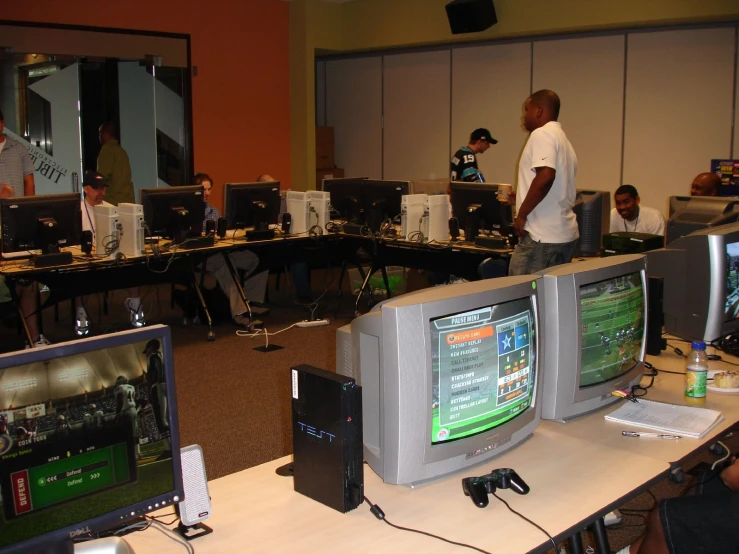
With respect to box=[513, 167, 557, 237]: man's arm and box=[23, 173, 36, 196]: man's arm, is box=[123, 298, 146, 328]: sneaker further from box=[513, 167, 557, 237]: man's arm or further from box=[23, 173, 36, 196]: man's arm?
box=[513, 167, 557, 237]: man's arm

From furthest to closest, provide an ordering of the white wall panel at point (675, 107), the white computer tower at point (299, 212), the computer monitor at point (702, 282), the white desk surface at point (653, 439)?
the white wall panel at point (675, 107) < the white computer tower at point (299, 212) < the computer monitor at point (702, 282) < the white desk surface at point (653, 439)

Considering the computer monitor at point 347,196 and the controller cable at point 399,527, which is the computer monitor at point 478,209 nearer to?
the computer monitor at point 347,196

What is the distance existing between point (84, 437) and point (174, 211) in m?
4.34

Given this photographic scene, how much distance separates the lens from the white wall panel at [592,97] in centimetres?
787

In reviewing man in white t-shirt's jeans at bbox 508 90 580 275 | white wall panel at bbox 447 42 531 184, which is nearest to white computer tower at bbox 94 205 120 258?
man in white t-shirt's jeans at bbox 508 90 580 275

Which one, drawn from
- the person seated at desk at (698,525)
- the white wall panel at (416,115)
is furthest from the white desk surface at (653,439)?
the white wall panel at (416,115)

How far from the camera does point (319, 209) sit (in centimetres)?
665

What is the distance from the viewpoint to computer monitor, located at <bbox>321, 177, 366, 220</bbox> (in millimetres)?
6828

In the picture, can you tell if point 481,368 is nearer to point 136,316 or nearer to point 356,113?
point 136,316

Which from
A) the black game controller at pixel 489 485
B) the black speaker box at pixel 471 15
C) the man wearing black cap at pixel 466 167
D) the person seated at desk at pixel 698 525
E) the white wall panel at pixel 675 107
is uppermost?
the black speaker box at pixel 471 15

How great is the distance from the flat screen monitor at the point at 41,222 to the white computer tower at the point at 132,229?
32 cm

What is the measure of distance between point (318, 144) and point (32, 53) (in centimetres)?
376

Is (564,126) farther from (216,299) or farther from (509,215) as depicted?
(216,299)

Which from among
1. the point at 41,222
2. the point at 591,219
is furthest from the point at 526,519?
the point at 41,222
